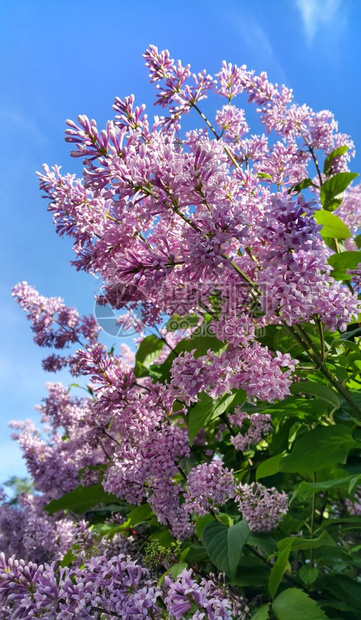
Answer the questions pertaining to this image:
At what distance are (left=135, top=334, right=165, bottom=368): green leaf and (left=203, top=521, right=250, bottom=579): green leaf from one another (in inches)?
63.8

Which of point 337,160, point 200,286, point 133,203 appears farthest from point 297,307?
point 337,160

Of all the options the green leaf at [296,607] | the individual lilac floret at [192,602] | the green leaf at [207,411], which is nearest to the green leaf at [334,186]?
the green leaf at [207,411]

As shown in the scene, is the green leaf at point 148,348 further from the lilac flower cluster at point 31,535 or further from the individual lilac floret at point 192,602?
the individual lilac floret at point 192,602

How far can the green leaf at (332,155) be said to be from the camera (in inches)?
138

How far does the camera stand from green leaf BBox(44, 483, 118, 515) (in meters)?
3.46

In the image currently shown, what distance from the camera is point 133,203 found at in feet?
5.52

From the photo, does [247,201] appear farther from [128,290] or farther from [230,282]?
[128,290]

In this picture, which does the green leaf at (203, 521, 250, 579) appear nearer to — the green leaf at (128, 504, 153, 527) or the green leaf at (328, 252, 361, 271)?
the green leaf at (128, 504, 153, 527)

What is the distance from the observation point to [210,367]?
73.5 inches

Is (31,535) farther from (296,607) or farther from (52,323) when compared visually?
(296,607)

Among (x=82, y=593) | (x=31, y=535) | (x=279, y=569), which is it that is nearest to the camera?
(x=82, y=593)

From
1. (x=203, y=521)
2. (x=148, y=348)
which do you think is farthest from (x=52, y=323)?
(x=203, y=521)

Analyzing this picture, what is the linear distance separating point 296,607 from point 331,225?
1827mm

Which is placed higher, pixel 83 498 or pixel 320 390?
pixel 83 498
